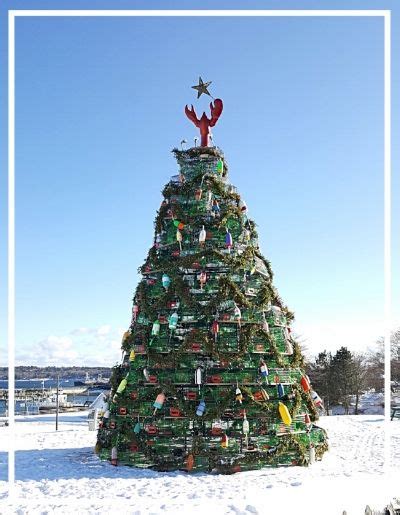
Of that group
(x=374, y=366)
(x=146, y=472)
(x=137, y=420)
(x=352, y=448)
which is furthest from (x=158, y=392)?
(x=374, y=366)

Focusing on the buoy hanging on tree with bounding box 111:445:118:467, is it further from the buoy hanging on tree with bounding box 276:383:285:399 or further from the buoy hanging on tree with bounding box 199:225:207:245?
the buoy hanging on tree with bounding box 199:225:207:245

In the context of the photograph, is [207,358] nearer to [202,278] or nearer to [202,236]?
[202,278]

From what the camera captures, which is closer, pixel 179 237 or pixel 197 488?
pixel 197 488

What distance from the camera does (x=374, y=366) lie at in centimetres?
5466

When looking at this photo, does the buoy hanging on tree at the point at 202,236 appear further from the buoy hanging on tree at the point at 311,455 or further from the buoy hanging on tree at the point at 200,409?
the buoy hanging on tree at the point at 311,455

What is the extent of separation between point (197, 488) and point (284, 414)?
2955mm

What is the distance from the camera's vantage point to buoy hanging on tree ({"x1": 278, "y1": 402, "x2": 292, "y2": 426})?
41.7 feet

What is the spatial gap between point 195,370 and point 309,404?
331 cm

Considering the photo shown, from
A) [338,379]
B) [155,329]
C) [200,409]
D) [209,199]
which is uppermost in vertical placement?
[209,199]

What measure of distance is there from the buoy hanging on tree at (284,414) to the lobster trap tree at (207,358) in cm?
2

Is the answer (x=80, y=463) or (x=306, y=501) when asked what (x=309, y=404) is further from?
(x=80, y=463)

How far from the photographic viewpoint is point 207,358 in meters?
13.0

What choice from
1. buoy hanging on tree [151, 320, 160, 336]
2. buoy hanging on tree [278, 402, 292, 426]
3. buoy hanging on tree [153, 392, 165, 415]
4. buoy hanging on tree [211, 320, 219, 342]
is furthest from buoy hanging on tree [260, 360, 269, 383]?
buoy hanging on tree [151, 320, 160, 336]

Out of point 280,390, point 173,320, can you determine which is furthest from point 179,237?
point 280,390
